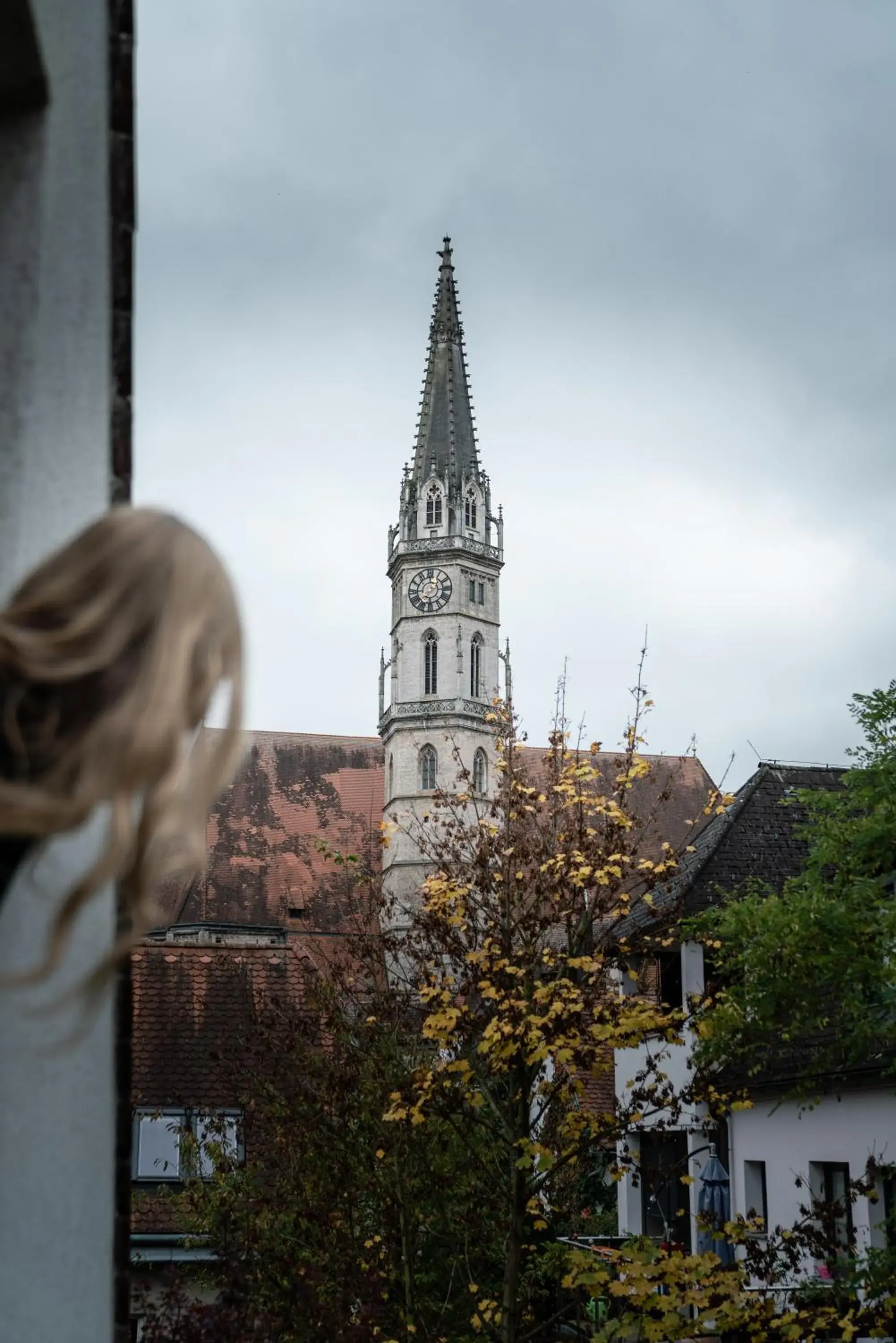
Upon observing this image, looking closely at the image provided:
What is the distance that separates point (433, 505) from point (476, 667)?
8.05 meters

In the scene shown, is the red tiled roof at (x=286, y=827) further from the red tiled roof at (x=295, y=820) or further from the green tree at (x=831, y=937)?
the green tree at (x=831, y=937)

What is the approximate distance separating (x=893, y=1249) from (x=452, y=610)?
6027 centimetres

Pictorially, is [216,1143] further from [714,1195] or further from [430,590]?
[430,590]

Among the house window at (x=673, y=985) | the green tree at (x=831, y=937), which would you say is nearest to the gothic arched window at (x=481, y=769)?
the house window at (x=673, y=985)

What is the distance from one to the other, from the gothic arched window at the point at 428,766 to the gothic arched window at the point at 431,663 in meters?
3.17

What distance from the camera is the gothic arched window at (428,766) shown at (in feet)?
214

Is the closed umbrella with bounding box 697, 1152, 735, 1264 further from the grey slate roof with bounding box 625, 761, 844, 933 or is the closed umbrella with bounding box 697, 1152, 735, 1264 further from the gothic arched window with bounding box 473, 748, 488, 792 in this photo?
the gothic arched window with bounding box 473, 748, 488, 792

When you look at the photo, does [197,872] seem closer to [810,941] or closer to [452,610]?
[810,941]

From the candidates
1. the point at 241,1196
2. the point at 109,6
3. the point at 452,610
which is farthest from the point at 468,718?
the point at 109,6

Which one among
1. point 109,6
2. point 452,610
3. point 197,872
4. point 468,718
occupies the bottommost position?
point 197,872

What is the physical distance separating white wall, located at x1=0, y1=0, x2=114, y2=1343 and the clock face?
6688 cm

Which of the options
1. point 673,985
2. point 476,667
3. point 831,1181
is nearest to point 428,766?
point 476,667

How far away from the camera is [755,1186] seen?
20938 mm

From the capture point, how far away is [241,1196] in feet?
42.3
